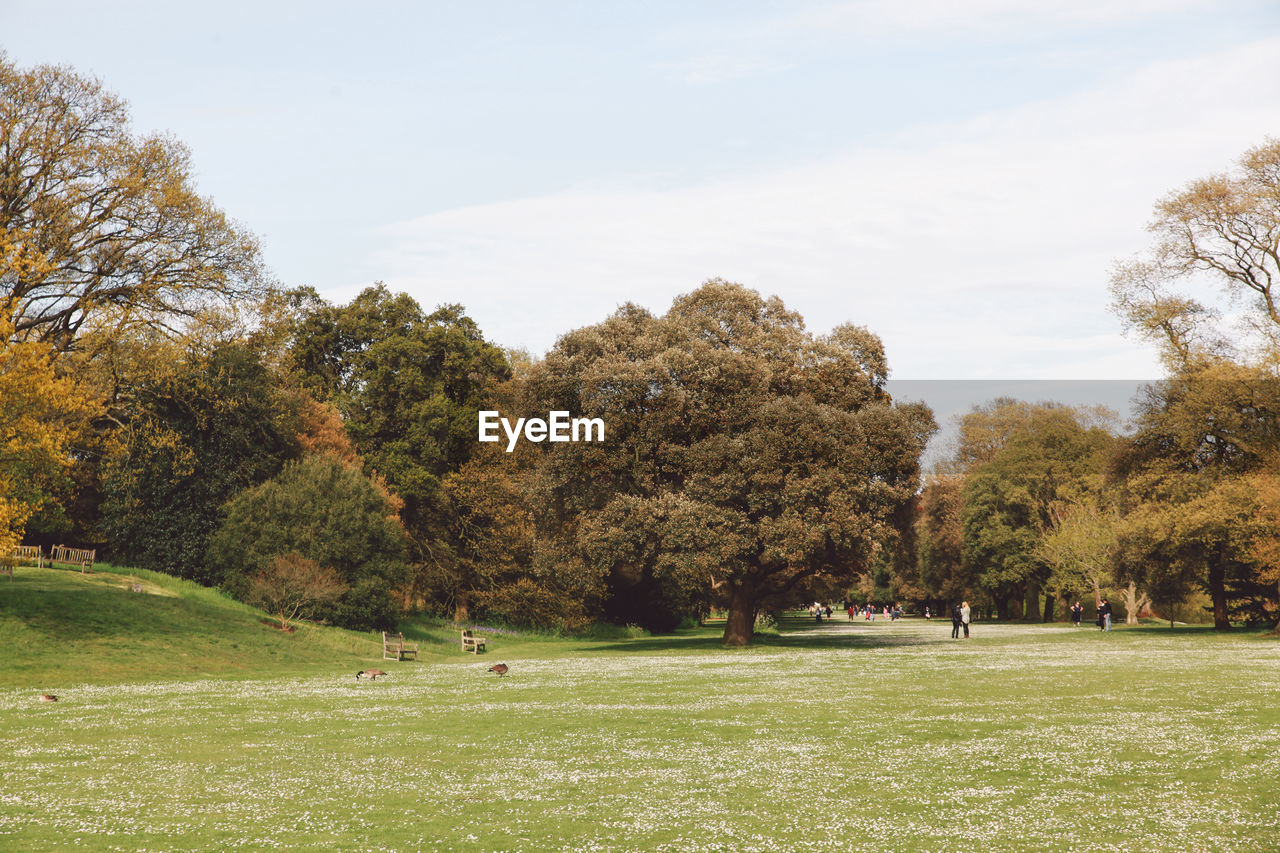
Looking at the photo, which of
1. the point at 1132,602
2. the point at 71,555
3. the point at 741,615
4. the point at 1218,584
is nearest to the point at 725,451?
the point at 741,615

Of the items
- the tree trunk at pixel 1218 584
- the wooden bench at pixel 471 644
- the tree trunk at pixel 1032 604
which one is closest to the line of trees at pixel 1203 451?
the tree trunk at pixel 1218 584

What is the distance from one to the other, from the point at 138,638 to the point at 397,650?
8.96 m

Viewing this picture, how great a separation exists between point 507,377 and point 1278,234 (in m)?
42.8

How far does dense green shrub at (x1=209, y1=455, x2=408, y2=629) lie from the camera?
145 ft

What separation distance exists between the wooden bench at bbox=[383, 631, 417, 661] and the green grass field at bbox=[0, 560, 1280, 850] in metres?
8.20

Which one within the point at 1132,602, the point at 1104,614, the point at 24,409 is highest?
the point at 24,409

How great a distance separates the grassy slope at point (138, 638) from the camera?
28953 mm

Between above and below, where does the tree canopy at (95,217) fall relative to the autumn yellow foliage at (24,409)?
above

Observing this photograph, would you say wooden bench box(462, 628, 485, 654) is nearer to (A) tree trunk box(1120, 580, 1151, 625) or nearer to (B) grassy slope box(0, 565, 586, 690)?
(B) grassy slope box(0, 565, 586, 690)

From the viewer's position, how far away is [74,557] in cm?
4831

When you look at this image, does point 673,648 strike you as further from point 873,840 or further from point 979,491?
point 979,491

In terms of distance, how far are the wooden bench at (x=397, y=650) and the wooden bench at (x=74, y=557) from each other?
44.0 ft

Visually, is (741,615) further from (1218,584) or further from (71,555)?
(71,555)

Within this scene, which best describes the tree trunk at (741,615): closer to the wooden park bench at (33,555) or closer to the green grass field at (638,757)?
the green grass field at (638,757)
